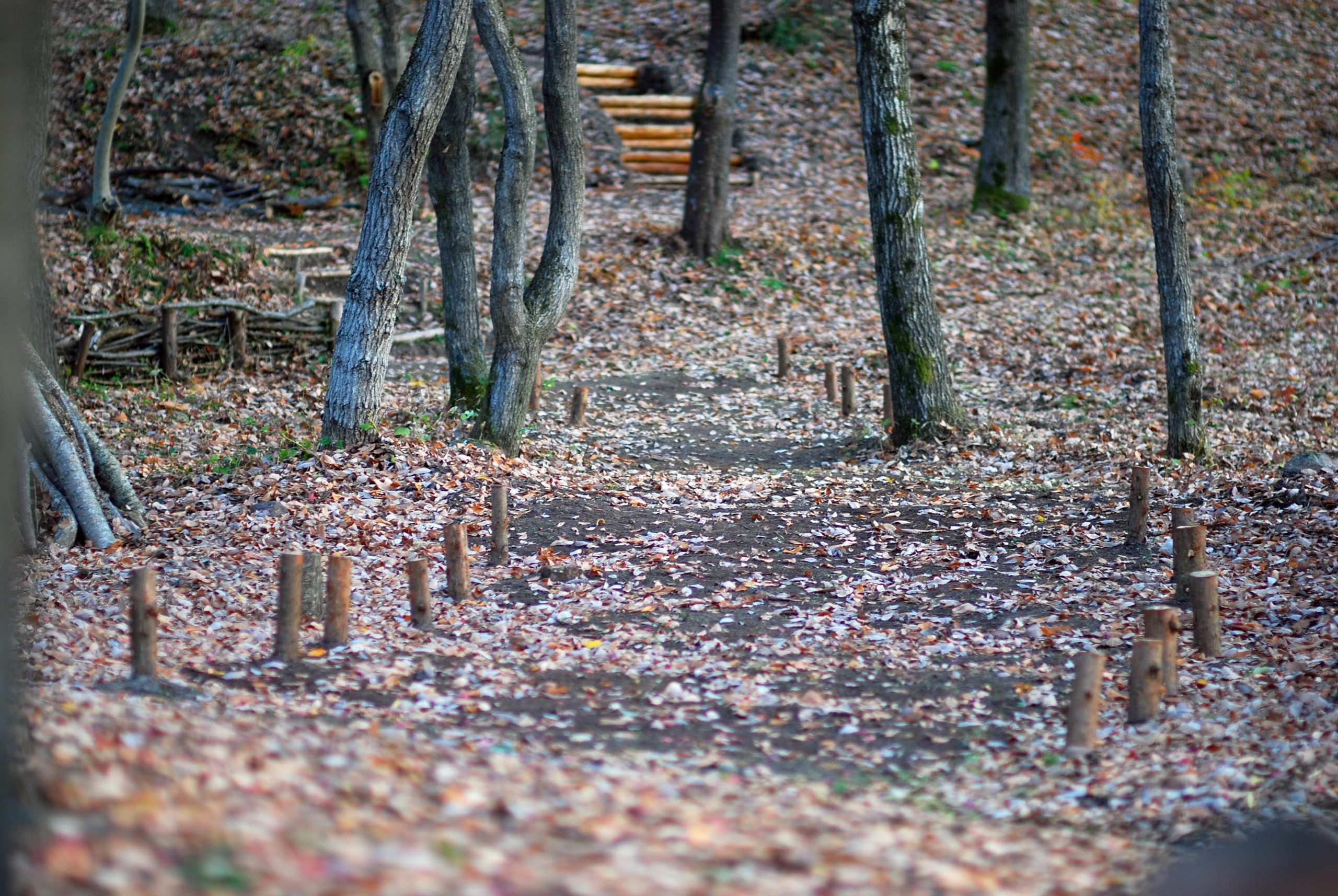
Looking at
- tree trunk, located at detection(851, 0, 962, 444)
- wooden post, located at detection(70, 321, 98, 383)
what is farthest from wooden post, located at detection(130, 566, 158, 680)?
wooden post, located at detection(70, 321, 98, 383)

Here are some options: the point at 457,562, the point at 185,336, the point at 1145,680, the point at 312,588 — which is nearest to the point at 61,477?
the point at 312,588

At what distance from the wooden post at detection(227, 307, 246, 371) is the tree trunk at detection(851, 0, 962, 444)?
7.58 m

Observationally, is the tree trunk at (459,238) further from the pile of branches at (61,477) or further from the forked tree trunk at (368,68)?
the forked tree trunk at (368,68)

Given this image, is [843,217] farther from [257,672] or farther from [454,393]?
[257,672]

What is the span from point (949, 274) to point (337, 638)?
12.6m

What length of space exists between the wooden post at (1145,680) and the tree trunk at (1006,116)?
1413cm

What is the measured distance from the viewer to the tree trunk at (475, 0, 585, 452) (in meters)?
9.28

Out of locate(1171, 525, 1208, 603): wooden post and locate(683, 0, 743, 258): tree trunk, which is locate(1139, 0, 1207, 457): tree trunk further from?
locate(683, 0, 743, 258): tree trunk

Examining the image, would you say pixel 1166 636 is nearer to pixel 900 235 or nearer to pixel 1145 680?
pixel 1145 680

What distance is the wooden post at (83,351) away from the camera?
468 inches

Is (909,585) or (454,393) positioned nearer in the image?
(909,585)

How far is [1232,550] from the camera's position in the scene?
7.45 meters

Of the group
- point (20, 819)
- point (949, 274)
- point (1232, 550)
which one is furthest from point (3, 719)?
point (949, 274)

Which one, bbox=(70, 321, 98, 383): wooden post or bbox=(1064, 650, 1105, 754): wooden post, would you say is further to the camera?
bbox=(70, 321, 98, 383): wooden post
